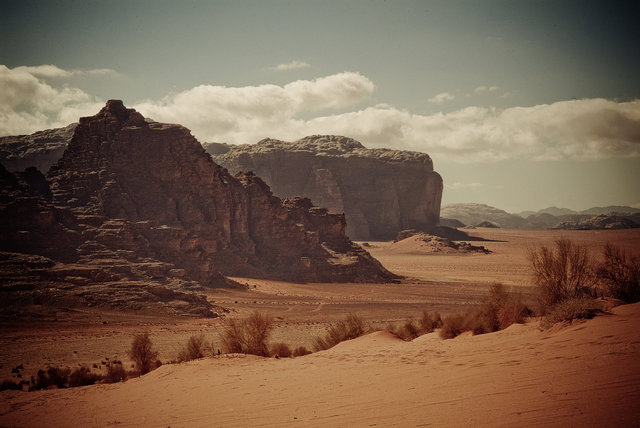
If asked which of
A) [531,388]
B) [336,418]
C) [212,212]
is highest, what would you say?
[212,212]

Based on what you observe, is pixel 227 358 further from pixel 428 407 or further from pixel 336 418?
pixel 428 407

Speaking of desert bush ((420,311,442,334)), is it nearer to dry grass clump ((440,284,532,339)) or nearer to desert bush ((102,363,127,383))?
dry grass clump ((440,284,532,339))

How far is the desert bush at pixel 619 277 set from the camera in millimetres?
17734

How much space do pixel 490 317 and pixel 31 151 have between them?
379 feet

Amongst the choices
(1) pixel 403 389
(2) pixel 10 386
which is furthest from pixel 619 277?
(2) pixel 10 386

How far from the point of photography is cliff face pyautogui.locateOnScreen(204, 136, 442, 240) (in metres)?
133

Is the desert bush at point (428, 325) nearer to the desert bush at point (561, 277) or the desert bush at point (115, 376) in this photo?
the desert bush at point (561, 277)

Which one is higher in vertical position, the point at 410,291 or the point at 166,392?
the point at 166,392

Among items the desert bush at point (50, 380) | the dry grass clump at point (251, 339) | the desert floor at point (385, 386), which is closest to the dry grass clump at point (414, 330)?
the desert floor at point (385, 386)

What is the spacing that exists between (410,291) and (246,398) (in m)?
46.9

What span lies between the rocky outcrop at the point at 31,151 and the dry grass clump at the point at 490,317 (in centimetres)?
10715

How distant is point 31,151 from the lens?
4099 inches

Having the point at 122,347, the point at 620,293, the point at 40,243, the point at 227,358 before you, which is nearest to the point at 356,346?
the point at 227,358

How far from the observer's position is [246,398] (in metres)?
10.9
